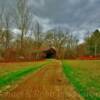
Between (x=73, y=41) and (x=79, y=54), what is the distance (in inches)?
621

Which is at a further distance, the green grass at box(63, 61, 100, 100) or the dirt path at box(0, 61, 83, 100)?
the green grass at box(63, 61, 100, 100)

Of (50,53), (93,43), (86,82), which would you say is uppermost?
(93,43)

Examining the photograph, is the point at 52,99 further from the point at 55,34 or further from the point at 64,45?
the point at 55,34

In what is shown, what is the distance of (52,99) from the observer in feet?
19.9

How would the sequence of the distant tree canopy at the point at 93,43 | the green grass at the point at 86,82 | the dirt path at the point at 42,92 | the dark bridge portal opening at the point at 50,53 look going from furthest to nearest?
1. the distant tree canopy at the point at 93,43
2. the dark bridge portal opening at the point at 50,53
3. the green grass at the point at 86,82
4. the dirt path at the point at 42,92

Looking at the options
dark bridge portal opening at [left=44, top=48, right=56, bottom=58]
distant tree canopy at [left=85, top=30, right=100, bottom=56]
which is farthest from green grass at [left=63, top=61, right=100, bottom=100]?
distant tree canopy at [left=85, top=30, right=100, bottom=56]

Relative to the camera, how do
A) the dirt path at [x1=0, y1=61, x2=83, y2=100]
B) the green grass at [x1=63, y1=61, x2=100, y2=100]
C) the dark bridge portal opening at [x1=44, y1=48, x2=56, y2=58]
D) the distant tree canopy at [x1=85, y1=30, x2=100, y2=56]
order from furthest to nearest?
the distant tree canopy at [x1=85, y1=30, x2=100, y2=56]
the dark bridge portal opening at [x1=44, y1=48, x2=56, y2=58]
the green grass at [x1=63, y1=61, x2=100, y2=100]
the dirt path at [x1=0, y1=61, x2=83, y2=100]

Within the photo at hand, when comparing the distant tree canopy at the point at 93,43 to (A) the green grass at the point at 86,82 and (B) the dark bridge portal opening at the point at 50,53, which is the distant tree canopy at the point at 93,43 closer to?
(B) the dark bridge portal opening at the point at 50,53

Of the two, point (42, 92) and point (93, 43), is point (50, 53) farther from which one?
point (42, 92)

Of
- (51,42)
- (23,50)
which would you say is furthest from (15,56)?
(51,42)

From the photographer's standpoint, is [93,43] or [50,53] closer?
[50,53]

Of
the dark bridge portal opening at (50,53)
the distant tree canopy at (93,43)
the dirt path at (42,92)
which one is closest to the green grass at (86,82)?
the dirt path at (42,92)

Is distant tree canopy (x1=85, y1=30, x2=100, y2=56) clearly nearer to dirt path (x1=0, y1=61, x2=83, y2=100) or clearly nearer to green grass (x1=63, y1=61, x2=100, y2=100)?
green grass (x1=63, y1=61, x2=100, y2=100)

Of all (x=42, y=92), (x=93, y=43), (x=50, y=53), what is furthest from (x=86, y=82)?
(x=93, y=43)
